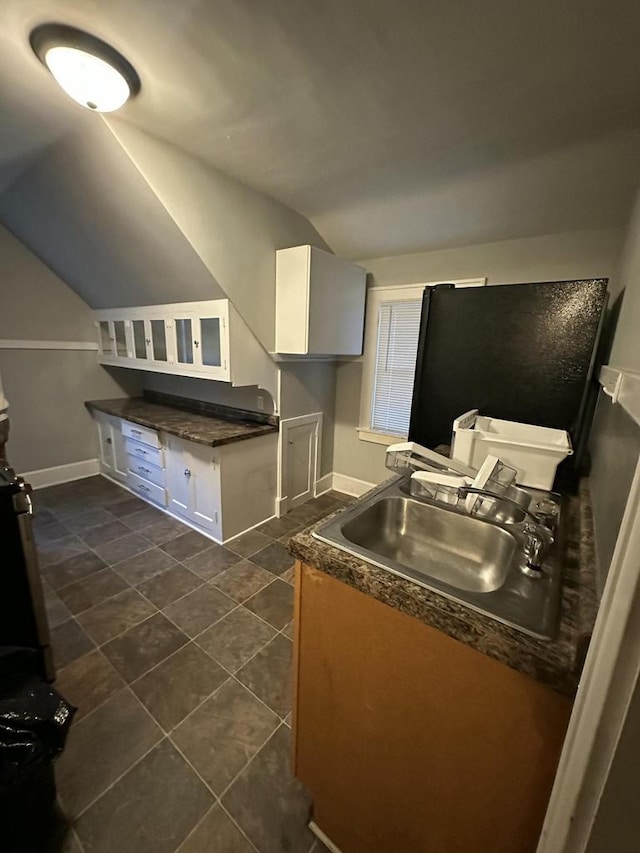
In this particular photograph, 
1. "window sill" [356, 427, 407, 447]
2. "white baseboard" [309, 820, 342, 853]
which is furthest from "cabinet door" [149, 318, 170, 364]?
"white baseboard" [309, 820, 342, 853]

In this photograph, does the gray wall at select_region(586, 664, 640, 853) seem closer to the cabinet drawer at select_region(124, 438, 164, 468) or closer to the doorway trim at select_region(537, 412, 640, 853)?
the doorway trim at select_region(537, 412, 640, 853)

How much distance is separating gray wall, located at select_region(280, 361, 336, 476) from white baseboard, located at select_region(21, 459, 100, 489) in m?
2.47

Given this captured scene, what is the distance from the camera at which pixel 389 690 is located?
0.83m

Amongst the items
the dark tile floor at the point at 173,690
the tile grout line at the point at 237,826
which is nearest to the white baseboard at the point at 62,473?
the dark tile floor at the point at 173,690

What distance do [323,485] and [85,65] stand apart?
316 cm

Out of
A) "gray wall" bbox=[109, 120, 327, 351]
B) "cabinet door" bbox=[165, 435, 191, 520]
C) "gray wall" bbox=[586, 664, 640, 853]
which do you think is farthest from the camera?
"cabinet door" bbox=[165, 435, 191, 520]

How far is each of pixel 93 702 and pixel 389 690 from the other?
141cm

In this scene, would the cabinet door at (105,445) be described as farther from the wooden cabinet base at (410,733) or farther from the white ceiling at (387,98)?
the wooden cabinet base at (410,733)

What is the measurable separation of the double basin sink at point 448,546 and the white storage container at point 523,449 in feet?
0.32

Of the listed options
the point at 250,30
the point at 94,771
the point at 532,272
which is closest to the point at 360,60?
the point at 250,30

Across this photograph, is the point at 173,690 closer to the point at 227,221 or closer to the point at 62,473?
the point at 227,221

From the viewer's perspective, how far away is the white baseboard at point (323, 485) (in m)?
3.48

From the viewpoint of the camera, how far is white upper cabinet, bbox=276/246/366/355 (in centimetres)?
243

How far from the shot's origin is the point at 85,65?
4.11ft
